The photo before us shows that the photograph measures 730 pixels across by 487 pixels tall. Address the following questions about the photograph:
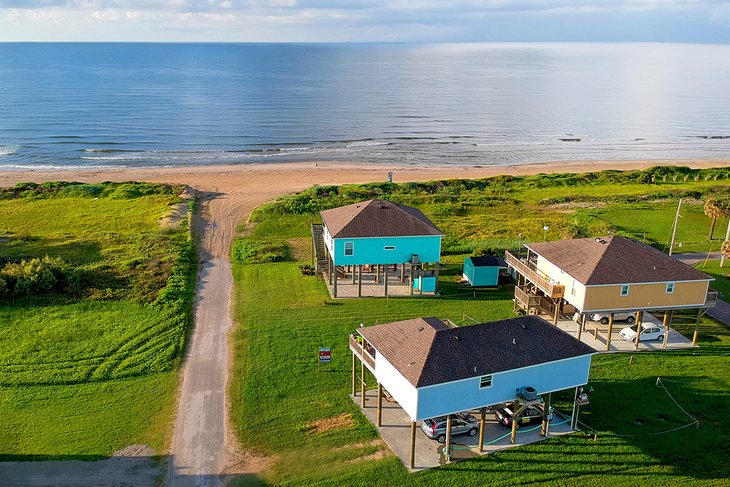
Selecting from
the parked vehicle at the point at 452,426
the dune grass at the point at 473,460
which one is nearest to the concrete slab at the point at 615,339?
the dune grass at the point at 473,460

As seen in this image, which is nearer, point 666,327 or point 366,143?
point 666,327

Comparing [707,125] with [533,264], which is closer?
[533,264]

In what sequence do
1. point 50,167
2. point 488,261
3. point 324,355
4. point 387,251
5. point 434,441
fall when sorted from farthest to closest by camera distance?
1. point 50,167
2. point 488,261
3. point 387,251
4. point 324,355
5. point 434,441

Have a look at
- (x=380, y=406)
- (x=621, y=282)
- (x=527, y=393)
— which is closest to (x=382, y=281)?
(x=621, y=282)

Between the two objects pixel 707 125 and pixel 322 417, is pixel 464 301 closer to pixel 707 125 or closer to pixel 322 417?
pixel 322 417

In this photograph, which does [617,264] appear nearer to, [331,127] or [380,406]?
[380,406]

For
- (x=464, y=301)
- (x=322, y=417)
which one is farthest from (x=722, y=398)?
(x=322, y=417)
